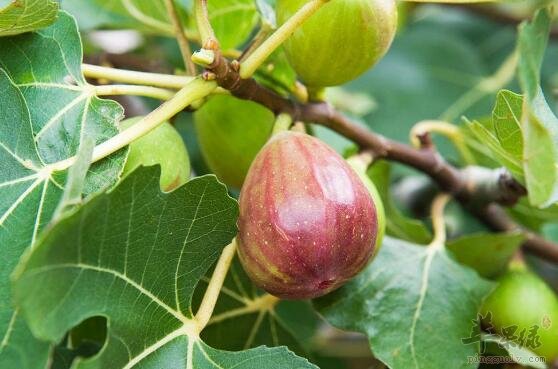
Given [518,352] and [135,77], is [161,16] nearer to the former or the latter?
[135,77]

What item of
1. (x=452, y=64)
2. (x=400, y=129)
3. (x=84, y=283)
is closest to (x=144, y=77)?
(x=84, y=283)

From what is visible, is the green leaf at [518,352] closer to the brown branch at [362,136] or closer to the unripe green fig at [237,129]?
the brown branch at [362,136]

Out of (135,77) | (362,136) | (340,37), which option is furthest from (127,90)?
(362,136)

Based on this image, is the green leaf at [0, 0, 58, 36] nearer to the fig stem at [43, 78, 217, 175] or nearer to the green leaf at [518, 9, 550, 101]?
the fig stem at [43, 78, 217, 175]

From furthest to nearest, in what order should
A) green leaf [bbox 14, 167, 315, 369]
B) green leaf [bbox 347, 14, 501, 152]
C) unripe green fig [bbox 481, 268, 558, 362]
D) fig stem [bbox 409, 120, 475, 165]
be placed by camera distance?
1. green leaf [bbox 347, 14, 501, 152]
2. fig stem [bbox 409, 120, 475, 165]
3. unripe green fig [bbox 481, 268, 558, 362]
4. green leaf [bbox 14, 167, 315, 369]

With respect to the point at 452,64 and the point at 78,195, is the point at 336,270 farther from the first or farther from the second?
the point at 452,64

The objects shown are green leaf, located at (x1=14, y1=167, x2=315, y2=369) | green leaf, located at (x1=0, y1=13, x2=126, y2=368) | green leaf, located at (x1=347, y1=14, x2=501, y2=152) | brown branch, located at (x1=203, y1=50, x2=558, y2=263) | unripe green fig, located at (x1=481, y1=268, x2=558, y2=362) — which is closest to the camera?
green leaf, located at (x1=14, y1=167, x2=315, y2=369)

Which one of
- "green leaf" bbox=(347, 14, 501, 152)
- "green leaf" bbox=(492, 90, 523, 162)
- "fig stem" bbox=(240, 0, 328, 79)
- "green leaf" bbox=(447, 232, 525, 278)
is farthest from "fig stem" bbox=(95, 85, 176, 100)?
"green leaf" bbox=(347, 14, 501, 152)
